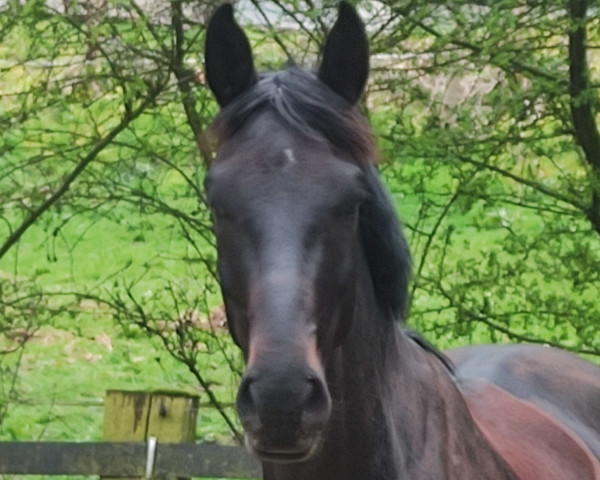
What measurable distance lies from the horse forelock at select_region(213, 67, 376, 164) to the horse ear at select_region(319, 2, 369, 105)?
37mm

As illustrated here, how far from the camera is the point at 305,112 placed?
3.10 metres

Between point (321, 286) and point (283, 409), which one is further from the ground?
point (321, 286)

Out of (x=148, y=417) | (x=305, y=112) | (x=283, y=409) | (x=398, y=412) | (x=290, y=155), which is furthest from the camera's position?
(x=148, y=417)

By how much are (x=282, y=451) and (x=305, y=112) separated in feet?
2.47

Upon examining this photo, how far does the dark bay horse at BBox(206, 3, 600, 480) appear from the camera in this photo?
2.73m

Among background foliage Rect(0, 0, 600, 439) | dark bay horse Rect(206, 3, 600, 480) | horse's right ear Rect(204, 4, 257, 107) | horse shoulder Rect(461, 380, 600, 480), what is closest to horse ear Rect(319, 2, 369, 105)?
dark bay horse Rect(206, 3, 600, 480)

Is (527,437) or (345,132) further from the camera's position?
(527,437)

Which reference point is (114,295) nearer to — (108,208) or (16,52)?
(108,208)

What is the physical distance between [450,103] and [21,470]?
248 centimetres

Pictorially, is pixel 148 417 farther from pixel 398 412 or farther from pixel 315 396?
pixel 315 396

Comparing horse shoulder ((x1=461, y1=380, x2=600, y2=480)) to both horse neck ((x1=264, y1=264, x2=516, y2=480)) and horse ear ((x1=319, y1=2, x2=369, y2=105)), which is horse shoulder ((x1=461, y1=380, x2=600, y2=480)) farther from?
horse ear ((x1=319, y1=2, x2=369, y2=105))

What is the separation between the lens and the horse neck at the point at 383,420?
312 centimetres

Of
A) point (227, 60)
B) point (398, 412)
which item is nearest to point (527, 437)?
point (398, 412)

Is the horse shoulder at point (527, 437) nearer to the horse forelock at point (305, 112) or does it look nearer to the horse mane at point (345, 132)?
the horse mane at point (345, 132)
